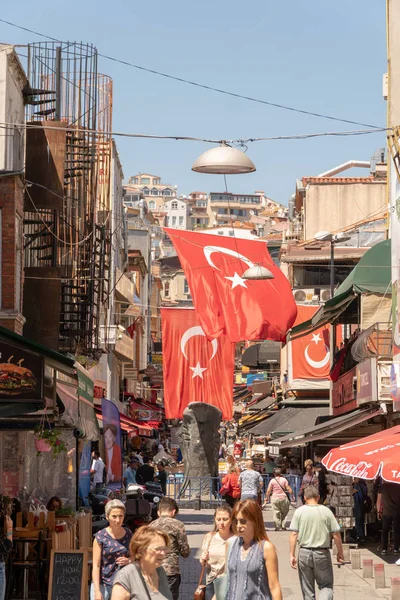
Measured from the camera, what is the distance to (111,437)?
96.1 ft

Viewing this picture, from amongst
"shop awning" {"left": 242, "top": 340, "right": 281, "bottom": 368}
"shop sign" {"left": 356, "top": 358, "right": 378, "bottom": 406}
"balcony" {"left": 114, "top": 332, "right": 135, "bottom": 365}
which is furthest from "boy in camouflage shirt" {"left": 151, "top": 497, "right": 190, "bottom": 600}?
"shop awning" {"left": 242, "top": 340, "right": 281, "bottom": 368}

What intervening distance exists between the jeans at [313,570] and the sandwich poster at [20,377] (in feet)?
11.5

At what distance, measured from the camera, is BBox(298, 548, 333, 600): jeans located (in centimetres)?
1327

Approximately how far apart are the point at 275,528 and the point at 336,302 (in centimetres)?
657

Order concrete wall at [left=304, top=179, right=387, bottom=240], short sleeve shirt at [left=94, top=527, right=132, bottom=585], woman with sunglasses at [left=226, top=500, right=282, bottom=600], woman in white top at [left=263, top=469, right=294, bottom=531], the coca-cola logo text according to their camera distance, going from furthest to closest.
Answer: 1. concrete wall at [left=304, top=179, right=387, bottom=240]
2. woman in white top at [left=263, top=469, right=294, bottom=531]
3. the coca-cola logo text
4. short sleeve shirt at [left=94, top=527, right=132, bottom=585]
5. woman with sunglasses at [left=226, top=500, right=282, bottom=600]

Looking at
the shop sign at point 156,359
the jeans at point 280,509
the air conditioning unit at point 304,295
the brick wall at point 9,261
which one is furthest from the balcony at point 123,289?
the brick wall at point 9,261

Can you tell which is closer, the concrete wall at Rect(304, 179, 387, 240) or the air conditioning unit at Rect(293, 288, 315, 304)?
the air conditioning unit at Rect(293, 288, 315, 304)

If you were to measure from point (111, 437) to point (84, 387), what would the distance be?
14197 mm

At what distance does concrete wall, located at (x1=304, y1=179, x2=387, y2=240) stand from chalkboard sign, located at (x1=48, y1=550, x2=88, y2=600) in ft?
150

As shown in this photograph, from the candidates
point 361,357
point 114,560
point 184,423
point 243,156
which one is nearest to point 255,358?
point 184,423

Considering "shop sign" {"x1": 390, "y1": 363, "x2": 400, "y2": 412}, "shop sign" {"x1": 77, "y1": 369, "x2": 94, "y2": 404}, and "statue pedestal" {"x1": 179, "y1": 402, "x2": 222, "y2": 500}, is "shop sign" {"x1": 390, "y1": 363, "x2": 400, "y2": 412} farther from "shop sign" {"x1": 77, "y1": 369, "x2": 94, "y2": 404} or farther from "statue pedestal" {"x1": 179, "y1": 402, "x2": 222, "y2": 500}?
"shop sign" {"x1": 77, "y1": 369, "x2": 94, "y2": 404}

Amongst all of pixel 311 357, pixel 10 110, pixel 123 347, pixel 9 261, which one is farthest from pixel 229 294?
pixel 123 347

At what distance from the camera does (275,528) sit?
2755 cm

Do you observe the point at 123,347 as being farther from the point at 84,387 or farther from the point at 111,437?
the point at 84,387
